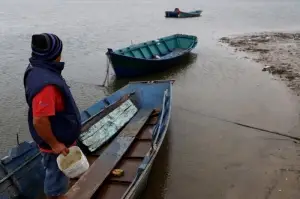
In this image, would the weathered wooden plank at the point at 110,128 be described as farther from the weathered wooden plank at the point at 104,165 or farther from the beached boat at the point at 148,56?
the beached boat at the point at 148,56

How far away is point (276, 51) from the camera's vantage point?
54.2 ft

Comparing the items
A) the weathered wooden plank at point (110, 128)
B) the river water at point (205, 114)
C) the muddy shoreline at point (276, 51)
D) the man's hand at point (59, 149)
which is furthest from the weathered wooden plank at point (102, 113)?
the muddy shoreline at point (276, 51)

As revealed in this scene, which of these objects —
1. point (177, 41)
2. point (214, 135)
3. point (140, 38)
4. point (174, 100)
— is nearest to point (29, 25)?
point (140, 38)

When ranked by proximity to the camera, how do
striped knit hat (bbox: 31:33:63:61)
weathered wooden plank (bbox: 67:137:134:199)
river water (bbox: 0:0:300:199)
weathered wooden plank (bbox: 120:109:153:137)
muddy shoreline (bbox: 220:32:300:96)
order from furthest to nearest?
1. muddy shoreline (bbox: 220:32:300:96)
2. weathered wooden plank (bbox: 120:109:153:137)
3. river water (bbox: 0:0:300:199)
4. weathered wooden plank (bbox: 67:137:134:199)
5. striped knit hat (bbox: 31:33:63:61)

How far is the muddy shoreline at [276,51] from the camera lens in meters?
12.6

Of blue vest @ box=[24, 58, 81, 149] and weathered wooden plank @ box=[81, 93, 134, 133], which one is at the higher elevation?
blue vest @ box=[24, 58, 81, 149]

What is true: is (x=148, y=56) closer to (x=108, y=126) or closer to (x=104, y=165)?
(x=108, y=126)

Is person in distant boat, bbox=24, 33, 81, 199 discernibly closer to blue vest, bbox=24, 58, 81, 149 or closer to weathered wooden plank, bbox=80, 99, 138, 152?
blue vest, bbox=24, 58, 81, 149

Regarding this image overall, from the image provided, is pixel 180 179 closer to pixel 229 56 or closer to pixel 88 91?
pixel 88 91

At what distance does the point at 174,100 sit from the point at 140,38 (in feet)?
40.4

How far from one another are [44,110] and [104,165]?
Result: 2.97m

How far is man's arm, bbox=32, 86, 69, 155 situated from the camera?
307cm

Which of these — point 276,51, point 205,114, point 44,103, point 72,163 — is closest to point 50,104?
point 44,103

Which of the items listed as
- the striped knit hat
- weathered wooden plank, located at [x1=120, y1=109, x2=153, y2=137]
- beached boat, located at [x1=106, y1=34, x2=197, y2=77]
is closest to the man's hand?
the striped knit hat
